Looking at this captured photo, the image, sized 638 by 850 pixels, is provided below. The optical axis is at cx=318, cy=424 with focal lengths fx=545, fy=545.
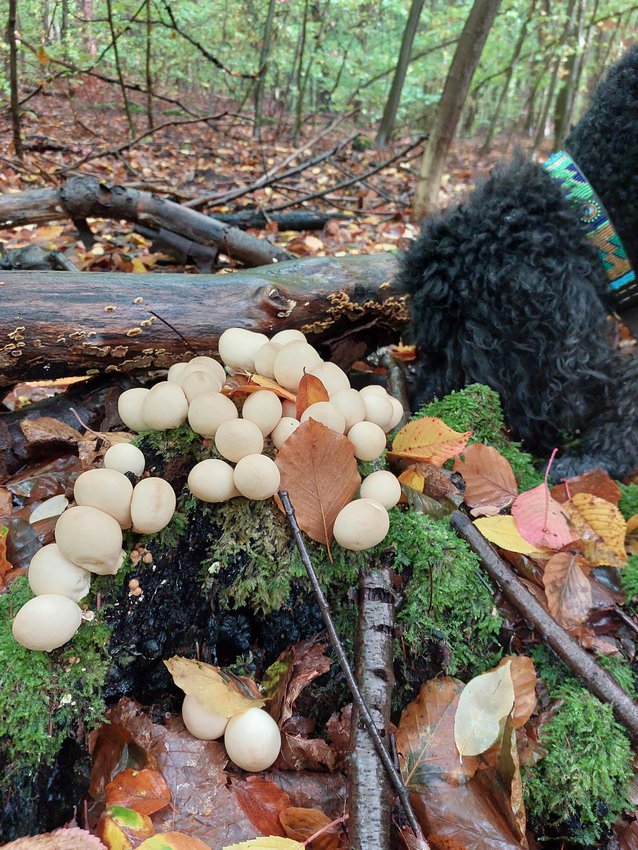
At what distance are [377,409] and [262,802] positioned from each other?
47.0 inches

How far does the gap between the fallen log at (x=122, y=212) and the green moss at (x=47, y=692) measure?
3.16 meters

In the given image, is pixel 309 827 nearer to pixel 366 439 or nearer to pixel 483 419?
pixel 366 439

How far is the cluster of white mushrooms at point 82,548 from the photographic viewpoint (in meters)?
1.31

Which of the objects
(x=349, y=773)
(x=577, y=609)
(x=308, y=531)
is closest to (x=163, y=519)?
(x=308, y=531)

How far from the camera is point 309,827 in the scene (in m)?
1.30

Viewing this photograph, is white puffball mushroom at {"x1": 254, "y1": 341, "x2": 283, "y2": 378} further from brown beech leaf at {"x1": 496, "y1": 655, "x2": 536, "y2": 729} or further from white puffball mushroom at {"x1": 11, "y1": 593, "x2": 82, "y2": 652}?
brown beech leaf at {"x1": 496, "y1": 655, "x2": 536, "y2": 729}

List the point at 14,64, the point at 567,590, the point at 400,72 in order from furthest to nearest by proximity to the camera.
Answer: the point at 400,72
the point at 14,64
the point at 567,590

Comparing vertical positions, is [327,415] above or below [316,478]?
above

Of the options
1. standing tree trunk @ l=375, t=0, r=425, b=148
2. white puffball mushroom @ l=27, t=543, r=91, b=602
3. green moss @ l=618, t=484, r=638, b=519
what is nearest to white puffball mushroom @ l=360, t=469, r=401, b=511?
white puffball mushroom @ l=27, t=543, r=91, b=602

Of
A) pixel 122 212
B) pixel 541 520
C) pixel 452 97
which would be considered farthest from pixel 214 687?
pixel 452 97

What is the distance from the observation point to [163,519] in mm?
1545

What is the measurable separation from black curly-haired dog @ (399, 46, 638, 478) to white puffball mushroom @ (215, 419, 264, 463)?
4.95 ft

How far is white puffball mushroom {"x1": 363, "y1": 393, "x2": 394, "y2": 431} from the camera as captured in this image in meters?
1.92

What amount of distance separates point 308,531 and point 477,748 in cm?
71
